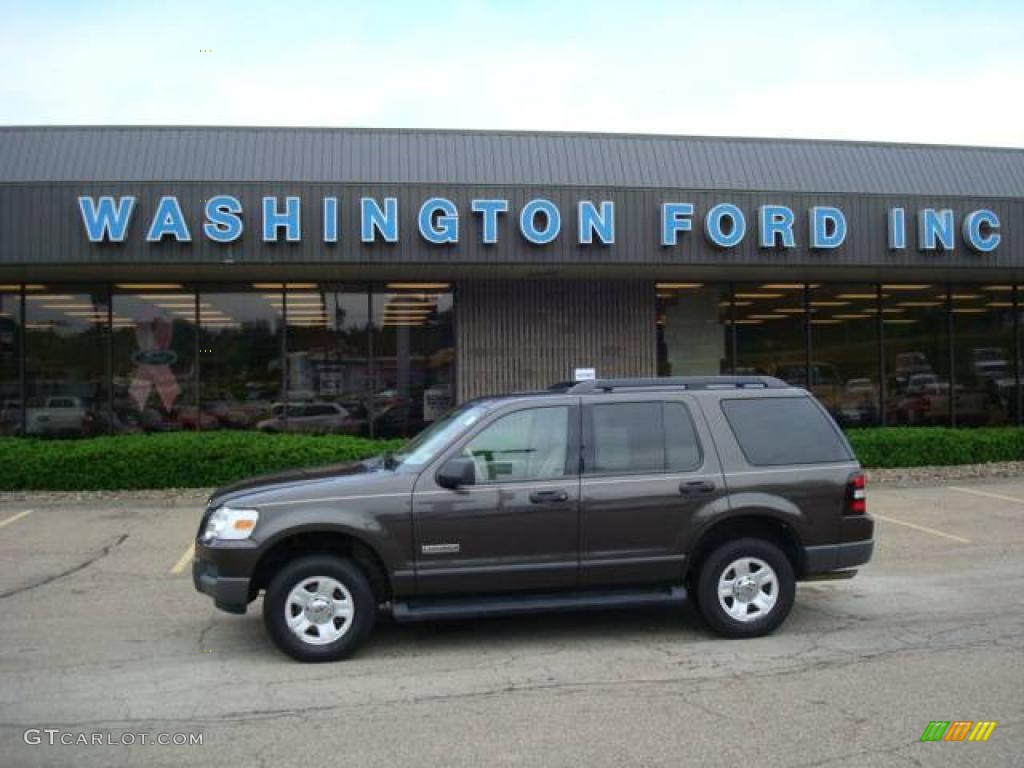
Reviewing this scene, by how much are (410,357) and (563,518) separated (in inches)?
410

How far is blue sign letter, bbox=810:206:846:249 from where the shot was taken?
14766 mm

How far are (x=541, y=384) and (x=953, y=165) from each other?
926 cm

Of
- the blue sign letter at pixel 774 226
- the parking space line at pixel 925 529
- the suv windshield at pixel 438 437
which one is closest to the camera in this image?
the suv windshield at pixel 438 437

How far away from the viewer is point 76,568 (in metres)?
9.32

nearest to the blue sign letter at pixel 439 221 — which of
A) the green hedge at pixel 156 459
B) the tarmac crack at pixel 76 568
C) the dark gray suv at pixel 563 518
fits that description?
the green hedge at pixel 156 459

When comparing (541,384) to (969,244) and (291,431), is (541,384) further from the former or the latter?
(969,244)

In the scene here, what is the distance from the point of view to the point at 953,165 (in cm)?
1845

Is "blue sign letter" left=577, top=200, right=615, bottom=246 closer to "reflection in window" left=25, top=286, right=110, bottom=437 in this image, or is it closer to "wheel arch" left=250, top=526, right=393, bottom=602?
"reflection in window" left=25, top=286, right=110, bottom=437

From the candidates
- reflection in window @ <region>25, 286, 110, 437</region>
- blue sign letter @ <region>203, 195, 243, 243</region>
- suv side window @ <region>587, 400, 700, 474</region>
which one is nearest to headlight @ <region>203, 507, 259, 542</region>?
suv side window @ <region>587, 400, 700, 474</region>

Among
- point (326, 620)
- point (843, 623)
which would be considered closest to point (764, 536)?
point (843, 623)

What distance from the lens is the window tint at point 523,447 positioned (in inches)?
255

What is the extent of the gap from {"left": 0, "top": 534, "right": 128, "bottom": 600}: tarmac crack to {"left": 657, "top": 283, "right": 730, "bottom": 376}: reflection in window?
382 inches

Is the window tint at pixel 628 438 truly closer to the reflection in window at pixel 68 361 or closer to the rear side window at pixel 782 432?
the rear side window at pixel 782 432

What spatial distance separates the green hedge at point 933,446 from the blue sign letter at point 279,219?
910 centimetres
